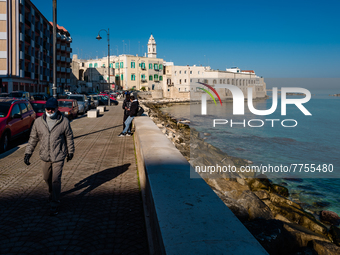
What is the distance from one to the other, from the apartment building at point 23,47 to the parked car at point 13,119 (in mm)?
27688

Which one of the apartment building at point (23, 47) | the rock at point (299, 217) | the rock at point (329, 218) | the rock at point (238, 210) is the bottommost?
the rock at point (329, 218)

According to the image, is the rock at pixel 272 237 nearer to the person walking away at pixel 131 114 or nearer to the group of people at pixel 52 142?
the group of people at pixel 52 142

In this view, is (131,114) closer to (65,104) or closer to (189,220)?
(189,220)

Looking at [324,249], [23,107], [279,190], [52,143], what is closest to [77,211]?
[52,143]

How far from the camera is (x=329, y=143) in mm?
26391

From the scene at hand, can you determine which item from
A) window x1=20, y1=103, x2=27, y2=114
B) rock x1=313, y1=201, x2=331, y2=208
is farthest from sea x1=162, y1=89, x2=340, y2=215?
window x1=20, y1=103, x2=27, y2=114

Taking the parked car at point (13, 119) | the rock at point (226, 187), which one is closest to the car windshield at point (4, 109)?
the parked car at point (13, 119)

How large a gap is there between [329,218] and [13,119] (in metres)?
11.5

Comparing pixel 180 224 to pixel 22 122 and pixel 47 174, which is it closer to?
pixel 47 174

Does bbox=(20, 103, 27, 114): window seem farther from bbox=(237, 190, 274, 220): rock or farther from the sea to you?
the sea

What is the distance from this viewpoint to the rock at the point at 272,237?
4516 millimetres

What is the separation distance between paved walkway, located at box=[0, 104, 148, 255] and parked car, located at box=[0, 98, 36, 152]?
2442 mm

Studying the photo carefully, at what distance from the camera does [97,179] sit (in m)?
6.98

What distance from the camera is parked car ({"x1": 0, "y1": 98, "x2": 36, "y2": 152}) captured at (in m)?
10.7
